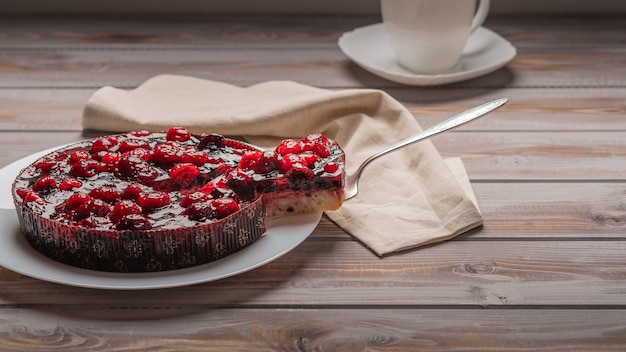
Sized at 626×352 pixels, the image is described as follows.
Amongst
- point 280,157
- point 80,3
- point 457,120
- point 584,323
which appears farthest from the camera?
point 80,3

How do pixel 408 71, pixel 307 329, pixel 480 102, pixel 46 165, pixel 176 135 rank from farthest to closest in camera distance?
1. pixel 408 71
2. pixel 480 102
3. pixel 176 135
4. pixel 46 165
5. pixel 307 329

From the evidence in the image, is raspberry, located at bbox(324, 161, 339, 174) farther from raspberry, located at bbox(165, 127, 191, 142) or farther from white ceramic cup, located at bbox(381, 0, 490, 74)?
white ceramic cup, located at bbox(381, 0, 490, 74)

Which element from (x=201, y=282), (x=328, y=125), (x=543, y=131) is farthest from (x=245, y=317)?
(x=543, y=131)

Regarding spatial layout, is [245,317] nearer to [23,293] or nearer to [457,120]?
[23,293]

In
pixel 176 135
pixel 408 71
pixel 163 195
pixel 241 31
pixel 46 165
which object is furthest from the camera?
pixel 241 31

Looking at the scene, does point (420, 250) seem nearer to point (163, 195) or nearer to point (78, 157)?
point (163, 195)

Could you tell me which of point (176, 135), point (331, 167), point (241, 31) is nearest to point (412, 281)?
point (331, 167)

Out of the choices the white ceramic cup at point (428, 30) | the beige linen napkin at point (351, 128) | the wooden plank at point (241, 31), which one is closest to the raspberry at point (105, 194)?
the beige linen napkin at point (351, 128)
